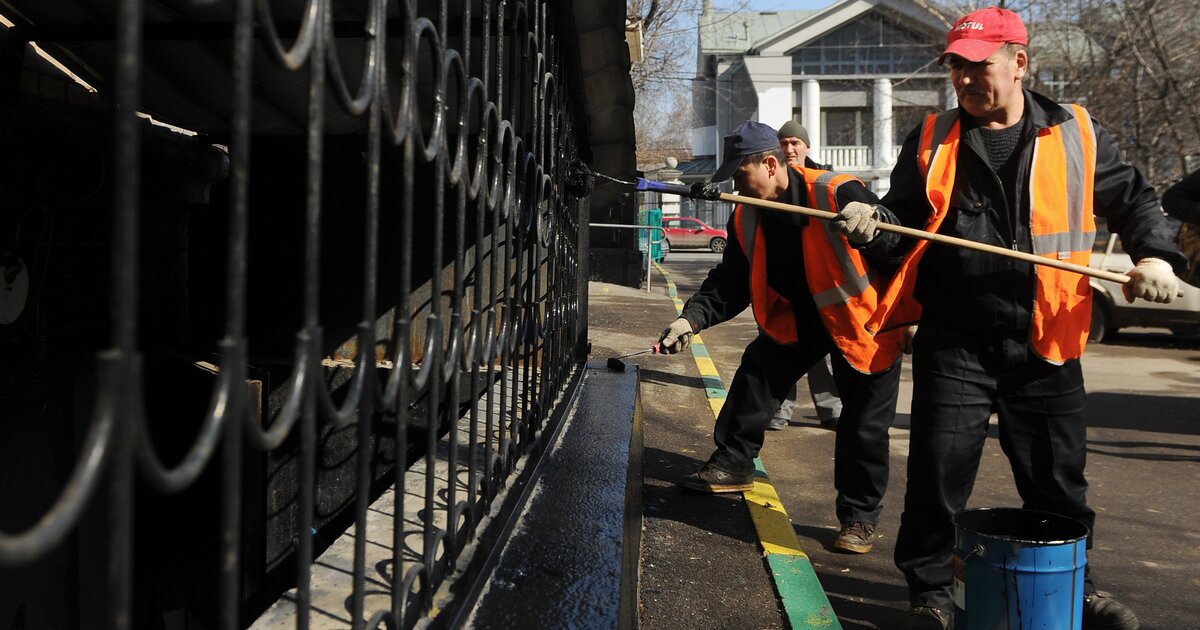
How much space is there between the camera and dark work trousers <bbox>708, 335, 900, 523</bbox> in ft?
15.1

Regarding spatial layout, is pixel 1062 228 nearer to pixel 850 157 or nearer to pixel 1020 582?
pixel 1020 582

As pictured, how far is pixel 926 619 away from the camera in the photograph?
345cm

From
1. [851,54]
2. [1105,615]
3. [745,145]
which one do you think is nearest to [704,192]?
[745,145]

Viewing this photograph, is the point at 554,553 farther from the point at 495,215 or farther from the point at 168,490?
the point at 168,490

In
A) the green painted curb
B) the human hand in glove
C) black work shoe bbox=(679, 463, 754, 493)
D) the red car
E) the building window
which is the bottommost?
the green painted curb

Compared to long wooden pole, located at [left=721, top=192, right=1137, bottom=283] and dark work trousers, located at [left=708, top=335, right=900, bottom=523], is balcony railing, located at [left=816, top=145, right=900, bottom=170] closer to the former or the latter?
dark work trousers, located at [left=708, top=335, right=900, bottom=523]

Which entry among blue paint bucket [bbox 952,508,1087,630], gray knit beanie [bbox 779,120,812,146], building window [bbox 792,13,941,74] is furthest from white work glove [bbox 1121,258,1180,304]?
building window [bbox 792,13,941,74]

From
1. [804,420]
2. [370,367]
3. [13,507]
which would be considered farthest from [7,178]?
[804,420]

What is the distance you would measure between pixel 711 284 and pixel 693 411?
2.32 metres

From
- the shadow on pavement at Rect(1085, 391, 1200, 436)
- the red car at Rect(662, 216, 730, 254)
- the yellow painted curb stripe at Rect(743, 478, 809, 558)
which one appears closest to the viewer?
the yellow painted curb stripe at Rect(743, 478, 809, 558)

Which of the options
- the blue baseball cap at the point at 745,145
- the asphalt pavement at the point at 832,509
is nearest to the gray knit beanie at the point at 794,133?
the asphalt pavement at the point at 832,509

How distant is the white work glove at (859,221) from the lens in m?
3.60

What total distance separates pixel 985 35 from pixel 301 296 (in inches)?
99.0

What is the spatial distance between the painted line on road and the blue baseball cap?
1.61 metres
